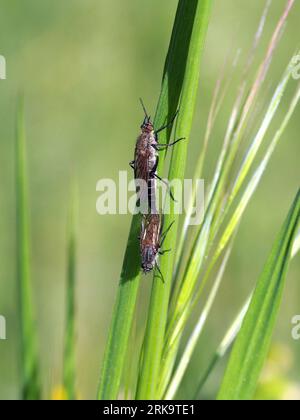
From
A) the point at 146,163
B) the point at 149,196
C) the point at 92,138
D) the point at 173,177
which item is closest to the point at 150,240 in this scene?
the point at 149,196

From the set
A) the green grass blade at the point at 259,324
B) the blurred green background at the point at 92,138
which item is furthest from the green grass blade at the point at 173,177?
the blurred green background at the point at 92,138

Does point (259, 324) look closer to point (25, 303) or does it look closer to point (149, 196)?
point (149, 196)

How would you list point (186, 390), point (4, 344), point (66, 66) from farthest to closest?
point (66, 66) < point (4, 344) < point (186, 390)

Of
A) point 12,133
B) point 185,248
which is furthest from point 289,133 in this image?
point 185,248

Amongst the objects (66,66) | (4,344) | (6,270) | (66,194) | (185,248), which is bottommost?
(4,344)

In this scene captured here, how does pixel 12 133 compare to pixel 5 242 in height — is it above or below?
above

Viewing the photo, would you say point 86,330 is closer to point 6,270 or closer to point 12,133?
point 6,270

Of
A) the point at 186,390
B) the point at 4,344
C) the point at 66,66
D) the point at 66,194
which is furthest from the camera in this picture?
the point at 66,66

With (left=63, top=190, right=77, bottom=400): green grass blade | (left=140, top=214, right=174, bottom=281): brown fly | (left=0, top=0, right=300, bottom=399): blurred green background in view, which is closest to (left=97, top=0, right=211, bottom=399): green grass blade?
(left=140, top=214, right=174, bottom=281): brown fly
